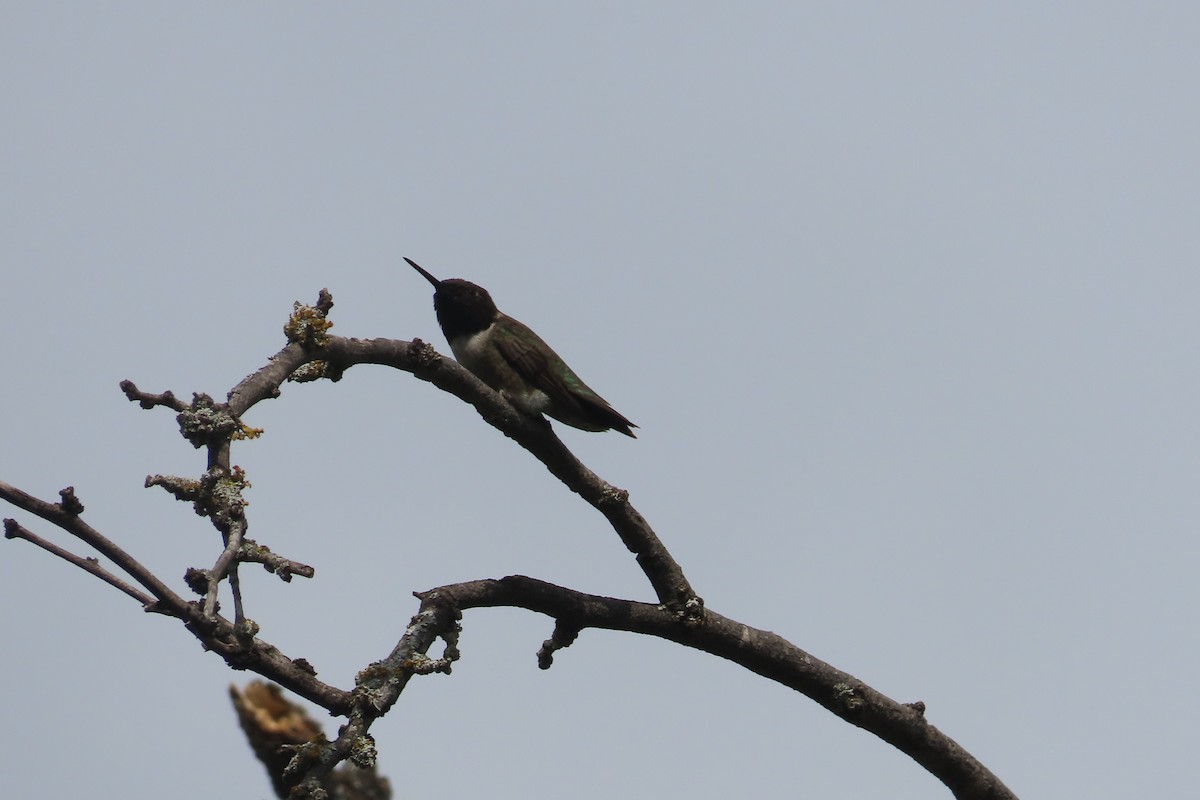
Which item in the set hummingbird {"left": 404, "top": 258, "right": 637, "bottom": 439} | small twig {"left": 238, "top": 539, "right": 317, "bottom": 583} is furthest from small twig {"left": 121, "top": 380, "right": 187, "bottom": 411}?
hummingbird {"left": 404, "top": 258, "right": 637, "bottom": 439}

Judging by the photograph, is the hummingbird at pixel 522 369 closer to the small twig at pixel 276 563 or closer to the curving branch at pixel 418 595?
the curving branch at pixel 418 595

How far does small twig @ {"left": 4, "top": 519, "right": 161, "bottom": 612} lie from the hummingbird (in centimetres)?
353

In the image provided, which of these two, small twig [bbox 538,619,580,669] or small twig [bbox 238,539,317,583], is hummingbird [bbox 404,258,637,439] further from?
small twig [bbox 238,539,317,583]

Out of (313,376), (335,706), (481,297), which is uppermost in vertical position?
(481,297)

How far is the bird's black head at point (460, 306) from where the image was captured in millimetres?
7410

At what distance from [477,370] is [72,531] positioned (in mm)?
4185

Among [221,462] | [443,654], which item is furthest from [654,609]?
[221,462]

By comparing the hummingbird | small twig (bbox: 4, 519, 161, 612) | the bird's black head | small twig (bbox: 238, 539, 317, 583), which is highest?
the bird's black head

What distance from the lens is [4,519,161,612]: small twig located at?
2.76m

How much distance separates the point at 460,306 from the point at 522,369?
0.95 metres

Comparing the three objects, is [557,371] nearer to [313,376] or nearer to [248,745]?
[313,376]

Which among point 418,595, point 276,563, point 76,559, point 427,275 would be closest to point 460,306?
point 427,275

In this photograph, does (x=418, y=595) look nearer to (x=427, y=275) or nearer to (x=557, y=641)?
(x=557, y=641)

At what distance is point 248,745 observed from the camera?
220cm
